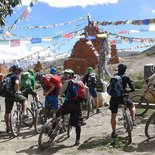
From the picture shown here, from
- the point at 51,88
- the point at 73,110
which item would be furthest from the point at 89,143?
the point at 51,88

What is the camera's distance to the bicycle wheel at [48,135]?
9734 mm

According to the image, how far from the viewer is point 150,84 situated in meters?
11.8

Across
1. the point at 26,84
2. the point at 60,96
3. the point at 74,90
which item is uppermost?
the point at 26,84

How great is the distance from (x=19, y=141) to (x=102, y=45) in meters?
10.8

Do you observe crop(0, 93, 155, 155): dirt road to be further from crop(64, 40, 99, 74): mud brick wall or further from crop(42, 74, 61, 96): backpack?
crop(64, 40, 99, 74): mud brick wall

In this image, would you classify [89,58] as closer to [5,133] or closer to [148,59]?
[148,59]

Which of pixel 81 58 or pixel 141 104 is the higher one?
pixel 81 58

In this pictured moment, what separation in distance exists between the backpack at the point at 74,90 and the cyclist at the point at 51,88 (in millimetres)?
1782

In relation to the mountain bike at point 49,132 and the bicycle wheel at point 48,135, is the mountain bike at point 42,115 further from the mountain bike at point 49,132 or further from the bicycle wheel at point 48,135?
the bicycle wheel at point 48,135

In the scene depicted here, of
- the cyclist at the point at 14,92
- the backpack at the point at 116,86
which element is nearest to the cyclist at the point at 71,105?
the backpack at the point at 116,86

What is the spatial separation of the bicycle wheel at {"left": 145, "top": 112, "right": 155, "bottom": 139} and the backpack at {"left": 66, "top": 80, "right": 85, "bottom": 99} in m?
1.83

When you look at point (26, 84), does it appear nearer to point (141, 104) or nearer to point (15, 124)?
point (15, 124)

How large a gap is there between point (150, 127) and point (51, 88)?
299 cm

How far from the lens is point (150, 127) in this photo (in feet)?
35.3
